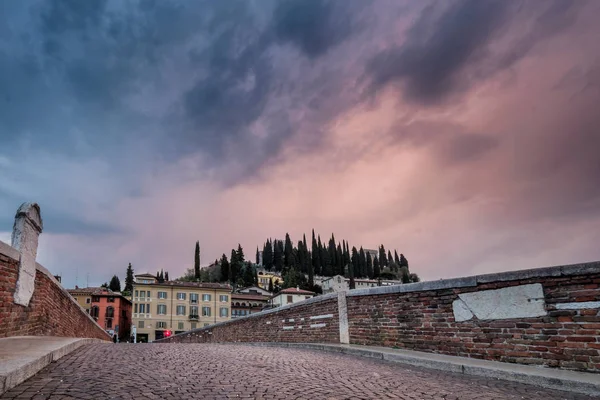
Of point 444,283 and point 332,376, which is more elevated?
point 444,283

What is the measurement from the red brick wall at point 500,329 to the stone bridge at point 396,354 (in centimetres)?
2

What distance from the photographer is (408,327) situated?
27.9 feet

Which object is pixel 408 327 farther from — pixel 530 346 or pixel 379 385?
pixel 379 385

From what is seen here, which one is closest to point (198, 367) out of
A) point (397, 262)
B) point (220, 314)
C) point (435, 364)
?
point (435, 364)

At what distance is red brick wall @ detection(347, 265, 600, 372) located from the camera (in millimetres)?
5562

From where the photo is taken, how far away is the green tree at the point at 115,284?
96.7m

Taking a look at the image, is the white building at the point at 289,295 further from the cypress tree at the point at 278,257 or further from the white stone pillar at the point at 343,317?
the white stone pillar at the point at 343,317

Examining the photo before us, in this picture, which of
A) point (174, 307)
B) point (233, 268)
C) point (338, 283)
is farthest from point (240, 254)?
point (174, 307)

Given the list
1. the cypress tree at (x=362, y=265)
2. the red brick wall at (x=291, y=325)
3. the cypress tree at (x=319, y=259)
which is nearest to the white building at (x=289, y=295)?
the cypress tree at (x=319, y=259)

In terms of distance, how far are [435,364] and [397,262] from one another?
483 feet

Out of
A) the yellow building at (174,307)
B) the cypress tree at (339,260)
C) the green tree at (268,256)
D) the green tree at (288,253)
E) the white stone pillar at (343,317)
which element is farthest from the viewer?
the green tree at (268,256)

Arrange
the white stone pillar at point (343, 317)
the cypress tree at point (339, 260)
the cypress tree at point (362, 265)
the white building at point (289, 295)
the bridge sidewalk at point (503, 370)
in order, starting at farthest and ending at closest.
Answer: the cypress tree at point (362, 265) → the cypress tree at point (339, 260) → the white building at point (289, 295) → the white stone pillar at point (343, 317) → the bridge sidewalk at point (503, 370)

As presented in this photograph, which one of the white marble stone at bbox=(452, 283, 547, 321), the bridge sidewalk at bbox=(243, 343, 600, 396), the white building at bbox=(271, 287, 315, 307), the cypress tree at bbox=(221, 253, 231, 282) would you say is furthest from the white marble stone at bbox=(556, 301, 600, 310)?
the cypress tree at bbox=(221, 253, 231, 282)

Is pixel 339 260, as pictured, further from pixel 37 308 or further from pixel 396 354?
pixel 37 308
